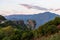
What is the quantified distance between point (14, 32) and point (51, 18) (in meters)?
1.74

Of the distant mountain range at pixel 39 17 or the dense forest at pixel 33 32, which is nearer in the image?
the dense forest at pixel 33 32

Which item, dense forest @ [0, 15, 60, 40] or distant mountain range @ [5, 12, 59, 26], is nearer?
dense forest @ [0, 15, 60, 40]

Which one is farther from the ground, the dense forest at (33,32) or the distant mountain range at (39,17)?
the distant mountain range at (39,17)

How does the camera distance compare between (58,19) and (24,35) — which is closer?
(24,35)

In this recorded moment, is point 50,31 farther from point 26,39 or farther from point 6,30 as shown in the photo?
point 6,30

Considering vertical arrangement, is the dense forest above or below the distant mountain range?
below

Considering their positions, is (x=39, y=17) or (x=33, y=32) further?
(x=39, y=17)

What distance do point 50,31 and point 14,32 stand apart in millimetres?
1534

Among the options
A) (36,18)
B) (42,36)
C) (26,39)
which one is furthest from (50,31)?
(36,18)

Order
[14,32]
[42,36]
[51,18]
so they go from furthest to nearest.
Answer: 1. [51,18]
2. [14,32]
3. [42,36]

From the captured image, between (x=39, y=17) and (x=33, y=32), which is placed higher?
(x=39, y=17)

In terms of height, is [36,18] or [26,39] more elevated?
[36,18]

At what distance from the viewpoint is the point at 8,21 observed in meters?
8.55

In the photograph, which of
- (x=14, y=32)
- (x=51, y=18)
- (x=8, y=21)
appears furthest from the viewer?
(x=8, y=21)
